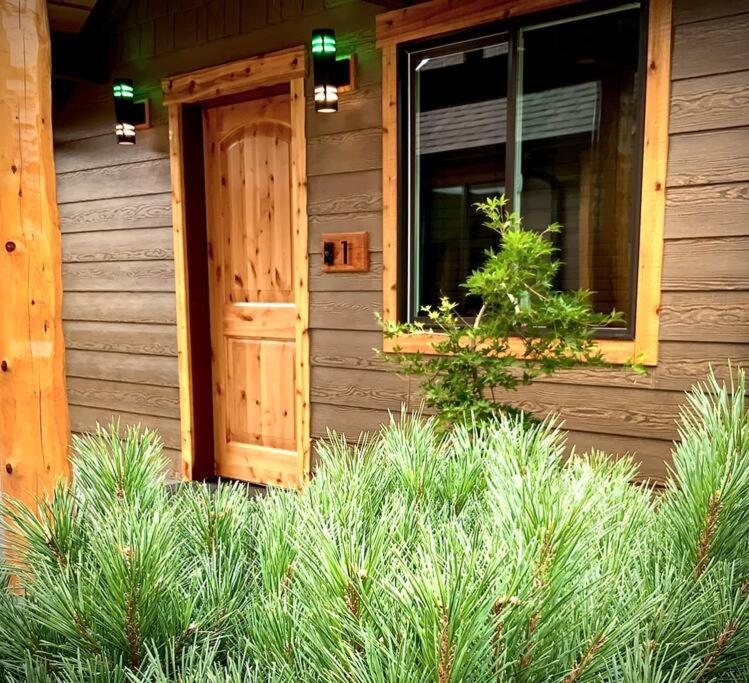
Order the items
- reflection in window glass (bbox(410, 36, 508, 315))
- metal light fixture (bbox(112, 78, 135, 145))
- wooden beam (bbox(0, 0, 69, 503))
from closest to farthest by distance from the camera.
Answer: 1. wooden beam (bbox(0, 0, 69, 503))
2. reflection in window glass (bbox(410, 36, 508, 315))
3. metal light fixture (bbox(112, 78, 135, 145))

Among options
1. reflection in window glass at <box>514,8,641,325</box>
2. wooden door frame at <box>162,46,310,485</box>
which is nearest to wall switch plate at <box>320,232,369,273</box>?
wooden door frame at <box>162,46,310,485</box>

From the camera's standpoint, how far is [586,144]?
2.85 m

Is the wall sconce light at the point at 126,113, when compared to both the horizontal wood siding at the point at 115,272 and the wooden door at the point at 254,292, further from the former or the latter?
the wooden door at the point at 254,292

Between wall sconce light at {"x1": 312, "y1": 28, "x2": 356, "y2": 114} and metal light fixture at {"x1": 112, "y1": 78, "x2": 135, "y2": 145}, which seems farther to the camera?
metal light fixture at {"x1": 112, "y1": 78, "x2": 135, "y2": 145}

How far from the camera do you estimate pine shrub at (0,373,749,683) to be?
36 cm

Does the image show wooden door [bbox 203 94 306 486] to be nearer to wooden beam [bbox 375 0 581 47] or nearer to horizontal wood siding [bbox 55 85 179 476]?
horizontal wood siding [bbox 55 85 179 476]

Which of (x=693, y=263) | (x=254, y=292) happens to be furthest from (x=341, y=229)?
(x=693, y=263)

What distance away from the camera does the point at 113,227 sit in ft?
14.7

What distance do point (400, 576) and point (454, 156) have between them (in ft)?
9.65

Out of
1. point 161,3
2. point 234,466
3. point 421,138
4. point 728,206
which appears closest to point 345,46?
point 421,138

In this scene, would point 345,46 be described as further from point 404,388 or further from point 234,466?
point 234,466

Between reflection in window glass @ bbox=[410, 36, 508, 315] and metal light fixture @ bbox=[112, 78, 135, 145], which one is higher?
metal light fixture @ bbox=[112, 78, 135, 145]

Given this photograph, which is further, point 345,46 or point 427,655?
point 345,46

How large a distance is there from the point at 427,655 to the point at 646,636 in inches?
6.0
